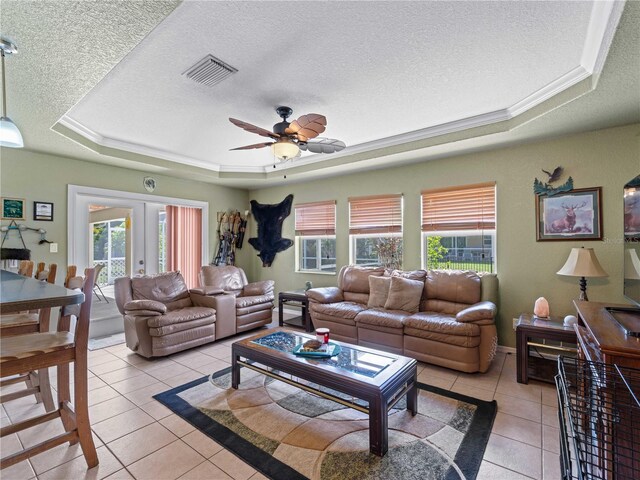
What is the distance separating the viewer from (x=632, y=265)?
7.03ft

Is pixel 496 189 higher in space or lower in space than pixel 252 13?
lower

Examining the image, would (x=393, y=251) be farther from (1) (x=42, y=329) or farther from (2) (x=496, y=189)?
(1) (x=42, y=329)

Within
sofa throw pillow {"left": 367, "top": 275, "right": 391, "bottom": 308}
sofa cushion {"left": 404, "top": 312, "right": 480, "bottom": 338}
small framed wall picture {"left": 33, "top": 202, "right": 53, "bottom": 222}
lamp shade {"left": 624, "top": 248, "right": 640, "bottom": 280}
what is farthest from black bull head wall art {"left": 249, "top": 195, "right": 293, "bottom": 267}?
lamp shade {"left": 624, "top": 248, "right": 640, "bottom": 280}

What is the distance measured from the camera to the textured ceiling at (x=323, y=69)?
179 cm

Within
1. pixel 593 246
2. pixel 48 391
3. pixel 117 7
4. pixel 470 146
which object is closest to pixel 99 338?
pixel 48 391

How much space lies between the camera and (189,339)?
371 cm

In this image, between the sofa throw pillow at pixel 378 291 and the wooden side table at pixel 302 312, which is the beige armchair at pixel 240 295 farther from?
the sofa throw pillow at pixel 378 291

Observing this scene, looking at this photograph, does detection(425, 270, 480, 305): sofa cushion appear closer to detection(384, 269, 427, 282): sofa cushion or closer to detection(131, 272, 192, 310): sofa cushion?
detection(384, 269, 427, 282): sofa cushion

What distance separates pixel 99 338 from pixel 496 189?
18.9 feet

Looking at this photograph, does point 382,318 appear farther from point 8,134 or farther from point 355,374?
point 8,134

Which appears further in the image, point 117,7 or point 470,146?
point 470,146

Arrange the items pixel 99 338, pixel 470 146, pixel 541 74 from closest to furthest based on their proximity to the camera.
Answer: pixel 541 74
pixel 470 146
pixel 99 338

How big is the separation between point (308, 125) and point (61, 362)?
7.55ft

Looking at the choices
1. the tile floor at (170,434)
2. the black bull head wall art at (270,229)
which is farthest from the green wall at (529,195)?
the black bull head wall art at (270,229)
